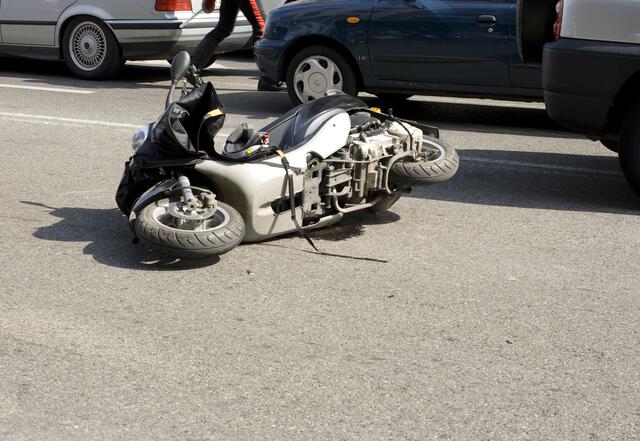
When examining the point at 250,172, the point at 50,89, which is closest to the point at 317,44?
the point at 50,89

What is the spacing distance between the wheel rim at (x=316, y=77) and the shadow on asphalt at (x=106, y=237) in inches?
166

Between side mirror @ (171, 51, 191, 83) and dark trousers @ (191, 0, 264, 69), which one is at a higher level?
side mirror @ (171, 51, 191, 83)

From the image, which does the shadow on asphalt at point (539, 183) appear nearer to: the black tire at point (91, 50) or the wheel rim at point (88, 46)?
the black tire at point (91, 50)

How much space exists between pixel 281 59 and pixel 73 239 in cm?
504

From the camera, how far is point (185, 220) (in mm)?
5480

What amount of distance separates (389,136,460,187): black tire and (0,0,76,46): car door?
747 cm

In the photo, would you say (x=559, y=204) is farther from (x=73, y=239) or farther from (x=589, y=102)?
(x=73, y=239)

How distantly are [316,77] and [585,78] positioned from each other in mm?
3937

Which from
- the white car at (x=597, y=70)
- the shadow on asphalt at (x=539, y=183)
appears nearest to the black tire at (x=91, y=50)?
the shadow on asphalt at (x=539, y=183)

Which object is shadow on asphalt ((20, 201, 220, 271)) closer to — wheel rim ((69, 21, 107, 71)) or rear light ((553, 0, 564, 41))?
rear light ((553, 0, 564, 41))

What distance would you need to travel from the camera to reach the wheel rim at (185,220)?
5492mm

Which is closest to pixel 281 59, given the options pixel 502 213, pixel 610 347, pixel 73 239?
pixel 502 213

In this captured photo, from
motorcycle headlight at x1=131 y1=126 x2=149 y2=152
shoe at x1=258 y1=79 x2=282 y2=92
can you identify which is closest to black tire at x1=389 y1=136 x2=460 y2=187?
motorcycle headlight at x1=131 y1=126 x2=149 y2=152

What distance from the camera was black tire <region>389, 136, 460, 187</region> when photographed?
6.36 m
